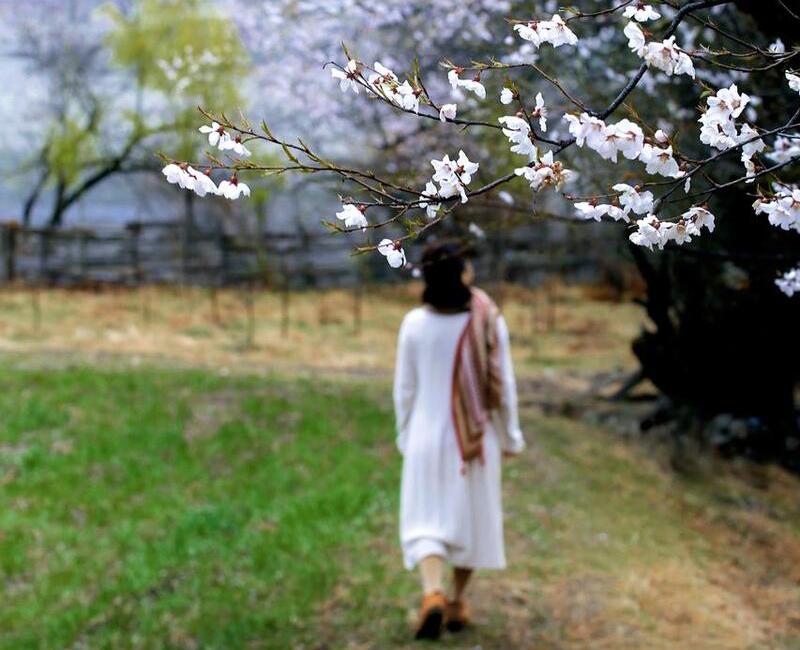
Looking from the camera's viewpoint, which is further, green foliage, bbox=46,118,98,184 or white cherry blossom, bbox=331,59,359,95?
green foliage, bbox=46,118,98,184

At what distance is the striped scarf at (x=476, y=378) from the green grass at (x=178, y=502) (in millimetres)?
1223

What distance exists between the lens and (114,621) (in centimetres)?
495

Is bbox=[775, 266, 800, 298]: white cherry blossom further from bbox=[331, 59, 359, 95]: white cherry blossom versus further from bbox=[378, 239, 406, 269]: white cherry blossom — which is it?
bbox=[331, 59, 359, 95]: white cherry blossom

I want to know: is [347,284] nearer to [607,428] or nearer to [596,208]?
[607,428]

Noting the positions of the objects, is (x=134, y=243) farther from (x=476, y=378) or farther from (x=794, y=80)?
(x=794, y=80)

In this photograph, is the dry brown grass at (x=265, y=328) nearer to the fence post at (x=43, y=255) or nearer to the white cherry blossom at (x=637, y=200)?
the fence post at (x=43, y=255)

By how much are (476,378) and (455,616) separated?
1055 mm

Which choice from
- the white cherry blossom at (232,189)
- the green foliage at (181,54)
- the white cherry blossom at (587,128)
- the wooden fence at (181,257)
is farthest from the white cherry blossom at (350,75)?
the green foliage at (181,54)

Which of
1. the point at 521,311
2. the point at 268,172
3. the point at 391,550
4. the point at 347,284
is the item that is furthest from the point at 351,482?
the point at 347,284

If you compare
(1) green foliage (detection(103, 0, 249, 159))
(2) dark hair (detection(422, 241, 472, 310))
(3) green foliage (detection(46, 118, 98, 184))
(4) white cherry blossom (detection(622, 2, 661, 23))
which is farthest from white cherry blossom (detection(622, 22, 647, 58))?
(3) green foliage (detection(46, 118, 98, 184))

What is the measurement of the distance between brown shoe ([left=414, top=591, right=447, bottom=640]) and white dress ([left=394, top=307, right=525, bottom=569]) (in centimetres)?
19

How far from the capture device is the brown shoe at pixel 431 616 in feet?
13.9

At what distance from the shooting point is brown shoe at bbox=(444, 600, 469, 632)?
14.9 ft

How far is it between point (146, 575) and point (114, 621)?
0.49m
